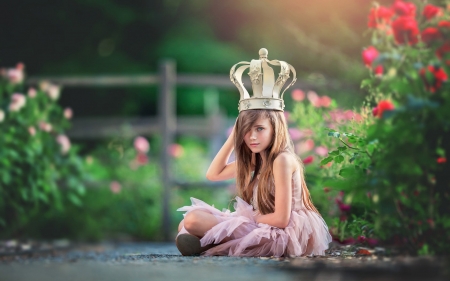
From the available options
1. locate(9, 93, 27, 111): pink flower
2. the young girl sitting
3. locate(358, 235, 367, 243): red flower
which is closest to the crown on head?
the young girl sitting

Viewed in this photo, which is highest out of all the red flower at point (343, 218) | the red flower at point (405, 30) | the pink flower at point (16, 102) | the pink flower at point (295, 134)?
the red flower at point (405, 30)

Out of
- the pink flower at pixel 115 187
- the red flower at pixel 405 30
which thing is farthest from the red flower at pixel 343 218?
the pink flower at pixel 115 187

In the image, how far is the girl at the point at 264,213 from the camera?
3.07 metres

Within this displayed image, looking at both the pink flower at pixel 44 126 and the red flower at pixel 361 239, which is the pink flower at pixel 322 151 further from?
the pink flower at pixel 44 126

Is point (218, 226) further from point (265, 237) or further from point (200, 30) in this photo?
point (200, 30)

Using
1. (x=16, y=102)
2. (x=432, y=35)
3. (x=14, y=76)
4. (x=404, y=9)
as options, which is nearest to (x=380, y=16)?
(x=404, y=9)

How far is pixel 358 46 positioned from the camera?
25.8 ft

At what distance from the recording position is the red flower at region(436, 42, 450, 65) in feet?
8.00

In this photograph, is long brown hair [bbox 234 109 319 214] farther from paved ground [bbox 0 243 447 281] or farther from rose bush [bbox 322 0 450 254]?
rose bush [bbox 322 0 450 254]

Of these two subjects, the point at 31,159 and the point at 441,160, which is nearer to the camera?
the point at 441,160

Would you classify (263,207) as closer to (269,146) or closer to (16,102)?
(269,146)

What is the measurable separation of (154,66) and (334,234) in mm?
6807

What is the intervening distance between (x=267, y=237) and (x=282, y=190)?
8.6 inches

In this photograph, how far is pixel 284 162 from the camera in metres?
3.06
